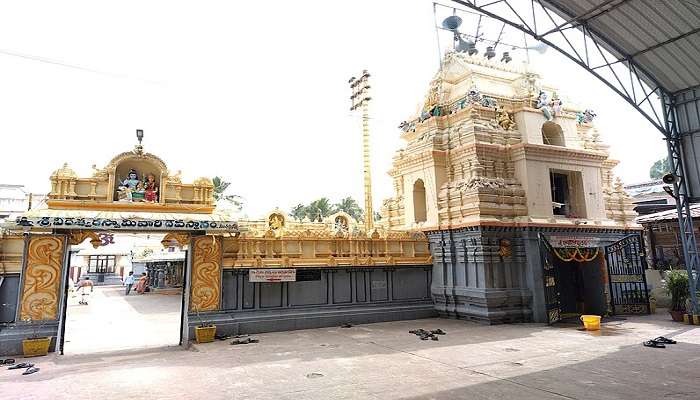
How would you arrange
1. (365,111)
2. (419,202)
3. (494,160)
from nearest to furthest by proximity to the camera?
(494,160)
(419,202)
(365,111)

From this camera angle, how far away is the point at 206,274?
1209 cm

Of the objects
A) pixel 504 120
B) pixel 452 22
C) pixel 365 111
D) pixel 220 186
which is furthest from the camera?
pixel 220 186

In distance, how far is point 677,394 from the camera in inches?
250

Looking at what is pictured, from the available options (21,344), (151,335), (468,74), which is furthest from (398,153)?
(21,344)

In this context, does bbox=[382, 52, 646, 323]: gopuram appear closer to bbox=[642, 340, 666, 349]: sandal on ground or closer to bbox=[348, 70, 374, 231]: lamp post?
bbox=[642, 340, 666, 349]: sandal on ground

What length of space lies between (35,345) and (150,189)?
179 inches

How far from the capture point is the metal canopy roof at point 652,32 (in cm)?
1066

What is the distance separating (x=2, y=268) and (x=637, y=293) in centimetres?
2006

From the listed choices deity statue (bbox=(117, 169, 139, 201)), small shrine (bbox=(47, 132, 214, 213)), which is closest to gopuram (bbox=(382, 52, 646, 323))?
small shrine (bbox=(47, 132, 214, 213))

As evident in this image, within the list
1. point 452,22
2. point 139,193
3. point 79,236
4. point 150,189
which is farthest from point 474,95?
point 79,236

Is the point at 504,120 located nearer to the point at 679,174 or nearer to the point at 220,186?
the point at 679,174

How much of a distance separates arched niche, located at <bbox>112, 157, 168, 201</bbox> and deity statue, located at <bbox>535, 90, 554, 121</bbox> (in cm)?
1389

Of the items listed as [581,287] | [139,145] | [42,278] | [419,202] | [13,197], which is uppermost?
[13,197]

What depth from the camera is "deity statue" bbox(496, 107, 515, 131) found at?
16.2 metres
